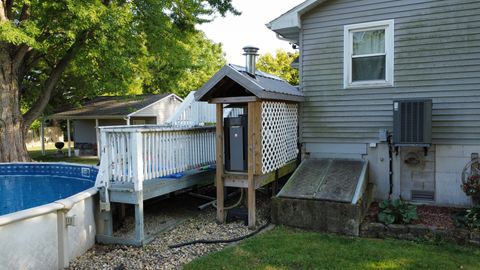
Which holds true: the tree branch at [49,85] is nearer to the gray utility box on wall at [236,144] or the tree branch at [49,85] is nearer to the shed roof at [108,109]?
the shed roof at [108,109]

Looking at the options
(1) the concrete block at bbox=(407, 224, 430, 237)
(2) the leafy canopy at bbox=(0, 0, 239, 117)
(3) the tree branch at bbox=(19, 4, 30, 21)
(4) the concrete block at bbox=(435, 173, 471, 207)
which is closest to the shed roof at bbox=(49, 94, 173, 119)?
(2) the leafy canopy at bbox=(0, 0, 239, 117)

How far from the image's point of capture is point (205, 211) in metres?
6.83

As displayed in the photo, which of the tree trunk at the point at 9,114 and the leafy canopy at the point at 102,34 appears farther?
the tree trunk at the point at 9,114

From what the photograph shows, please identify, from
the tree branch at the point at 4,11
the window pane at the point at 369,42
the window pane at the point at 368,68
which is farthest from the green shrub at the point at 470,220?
the tree branch at the point at 4,11

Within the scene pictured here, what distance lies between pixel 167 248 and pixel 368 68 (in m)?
4.79

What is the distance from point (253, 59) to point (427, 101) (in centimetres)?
296

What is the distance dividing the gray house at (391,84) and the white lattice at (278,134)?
366 millimetres

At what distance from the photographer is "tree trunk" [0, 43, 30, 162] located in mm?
12086

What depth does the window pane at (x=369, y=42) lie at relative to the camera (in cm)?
658

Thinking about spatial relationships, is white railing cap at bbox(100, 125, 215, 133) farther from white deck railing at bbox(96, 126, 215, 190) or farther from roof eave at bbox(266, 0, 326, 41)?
roof eave at bbox(266, 0, 326, 41)

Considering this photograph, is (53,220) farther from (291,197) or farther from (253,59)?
(253,59)

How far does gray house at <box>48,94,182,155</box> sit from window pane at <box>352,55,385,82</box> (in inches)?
558

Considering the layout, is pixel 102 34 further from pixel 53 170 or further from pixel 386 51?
pixel 386 51

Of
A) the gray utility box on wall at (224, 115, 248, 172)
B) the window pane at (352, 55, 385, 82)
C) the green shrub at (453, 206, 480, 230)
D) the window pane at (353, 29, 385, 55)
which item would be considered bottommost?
the green shrub at (453, 206, 480, 230)
